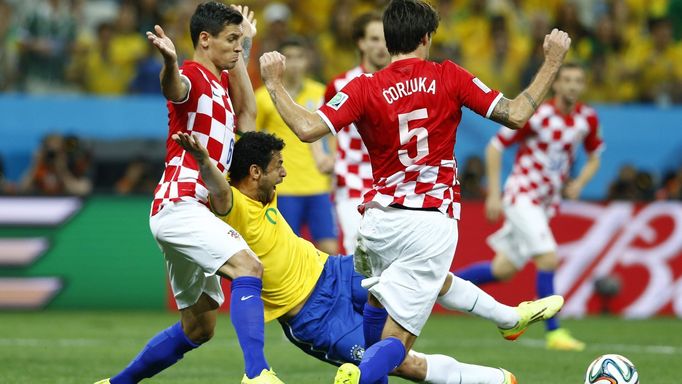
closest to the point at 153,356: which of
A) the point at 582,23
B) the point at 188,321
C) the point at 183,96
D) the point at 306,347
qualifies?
the point at 188,321

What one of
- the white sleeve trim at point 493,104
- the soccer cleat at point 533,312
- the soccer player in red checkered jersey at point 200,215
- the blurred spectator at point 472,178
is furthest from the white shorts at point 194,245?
the blurred spectator at point 472,178

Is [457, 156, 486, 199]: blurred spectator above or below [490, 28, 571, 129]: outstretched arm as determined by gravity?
below

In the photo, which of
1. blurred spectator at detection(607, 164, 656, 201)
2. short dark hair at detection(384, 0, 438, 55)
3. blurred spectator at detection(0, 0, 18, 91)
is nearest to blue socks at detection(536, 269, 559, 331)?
blurred spectator at detection(607, 164, 656, 201)

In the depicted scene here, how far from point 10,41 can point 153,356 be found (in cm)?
965

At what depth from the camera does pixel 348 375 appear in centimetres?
591

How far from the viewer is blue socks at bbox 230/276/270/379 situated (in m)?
6.23

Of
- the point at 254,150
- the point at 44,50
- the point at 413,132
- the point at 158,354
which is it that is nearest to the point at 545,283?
the point at 254,150

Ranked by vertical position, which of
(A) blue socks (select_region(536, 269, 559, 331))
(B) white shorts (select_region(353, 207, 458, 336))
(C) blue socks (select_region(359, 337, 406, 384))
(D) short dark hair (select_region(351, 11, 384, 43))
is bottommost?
(A) blue socks (select_region(536, 269, 559, 331))

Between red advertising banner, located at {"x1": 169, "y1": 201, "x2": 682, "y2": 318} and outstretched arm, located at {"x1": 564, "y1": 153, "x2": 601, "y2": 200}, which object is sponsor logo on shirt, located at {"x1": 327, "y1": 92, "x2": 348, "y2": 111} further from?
red advertising banner, located at {"x1": 169, "y1": 201, "x2": 682, "y2": 318}

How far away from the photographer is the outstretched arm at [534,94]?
616 centimetres

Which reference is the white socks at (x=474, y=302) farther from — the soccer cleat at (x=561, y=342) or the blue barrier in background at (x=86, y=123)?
the blue barrier in background at (x=86, y=123)

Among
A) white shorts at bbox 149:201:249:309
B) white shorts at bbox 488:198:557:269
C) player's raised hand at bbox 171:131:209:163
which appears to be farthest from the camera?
white shorts at bbox 488:198:557:269

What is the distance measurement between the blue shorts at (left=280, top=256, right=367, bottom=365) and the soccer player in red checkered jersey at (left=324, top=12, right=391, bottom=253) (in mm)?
2972

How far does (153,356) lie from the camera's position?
697 cm
